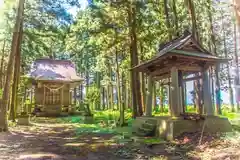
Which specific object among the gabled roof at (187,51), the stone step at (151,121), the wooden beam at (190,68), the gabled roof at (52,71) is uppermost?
the gabled roof at (52,71)

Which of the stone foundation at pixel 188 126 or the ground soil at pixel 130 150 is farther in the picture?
the stone foundation at pixel 188 126

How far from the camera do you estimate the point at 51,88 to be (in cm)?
2414

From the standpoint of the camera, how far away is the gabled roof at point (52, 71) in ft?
78.2

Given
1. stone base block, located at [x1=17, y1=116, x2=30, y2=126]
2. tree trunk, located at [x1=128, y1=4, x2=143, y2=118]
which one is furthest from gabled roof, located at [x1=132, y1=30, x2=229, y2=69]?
stone base block, located at [x1=17, y1=116, x2=30, y2=126]

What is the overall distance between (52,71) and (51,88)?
7.54ft

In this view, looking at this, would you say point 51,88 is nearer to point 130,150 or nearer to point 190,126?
point 190,126

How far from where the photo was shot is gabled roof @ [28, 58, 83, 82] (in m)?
23.8

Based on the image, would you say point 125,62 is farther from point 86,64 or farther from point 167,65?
point 86,64

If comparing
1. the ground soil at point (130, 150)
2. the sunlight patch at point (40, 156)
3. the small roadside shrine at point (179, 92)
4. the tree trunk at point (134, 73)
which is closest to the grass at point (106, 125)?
the tree trunk at point (134, 73)

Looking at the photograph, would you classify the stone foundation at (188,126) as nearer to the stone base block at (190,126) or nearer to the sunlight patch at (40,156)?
the stone base block at (190,126)

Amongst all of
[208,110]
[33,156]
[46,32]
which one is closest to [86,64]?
[46,32]

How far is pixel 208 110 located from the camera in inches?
416

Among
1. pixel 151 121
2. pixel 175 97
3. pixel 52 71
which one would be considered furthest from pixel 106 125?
pixel 52 71

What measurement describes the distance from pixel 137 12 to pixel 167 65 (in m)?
7.12
